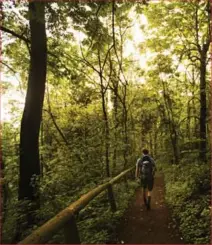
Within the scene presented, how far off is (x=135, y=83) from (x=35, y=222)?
67.3ft

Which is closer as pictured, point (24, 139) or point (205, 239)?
point (205, 239)

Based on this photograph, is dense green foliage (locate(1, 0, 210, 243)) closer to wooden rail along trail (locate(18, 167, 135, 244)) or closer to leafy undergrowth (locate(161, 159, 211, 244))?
leafy undergrowth (locate(161, 159, 211, 244))

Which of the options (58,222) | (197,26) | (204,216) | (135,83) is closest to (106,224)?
(204,216)

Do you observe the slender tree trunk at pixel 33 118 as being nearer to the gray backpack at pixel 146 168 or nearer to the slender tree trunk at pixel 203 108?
the gray backpack at pixel 146 168

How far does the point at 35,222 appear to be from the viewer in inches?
324

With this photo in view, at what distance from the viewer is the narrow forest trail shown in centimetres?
757

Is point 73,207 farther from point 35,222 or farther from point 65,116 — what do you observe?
point 65,116

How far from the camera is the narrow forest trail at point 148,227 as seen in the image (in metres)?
7.57

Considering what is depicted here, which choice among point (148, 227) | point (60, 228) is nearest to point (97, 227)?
Result: point (148, 227)

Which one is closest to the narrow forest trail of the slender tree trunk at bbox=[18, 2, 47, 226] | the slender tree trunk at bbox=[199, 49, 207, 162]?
the slender tree trunk at bbox=[18, 2, 47, 226]

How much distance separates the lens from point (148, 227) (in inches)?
336

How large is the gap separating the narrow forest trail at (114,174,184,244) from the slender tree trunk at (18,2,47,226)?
100 inches

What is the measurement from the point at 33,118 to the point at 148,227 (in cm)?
439

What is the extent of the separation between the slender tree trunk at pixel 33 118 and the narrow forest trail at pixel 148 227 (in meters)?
2.54
